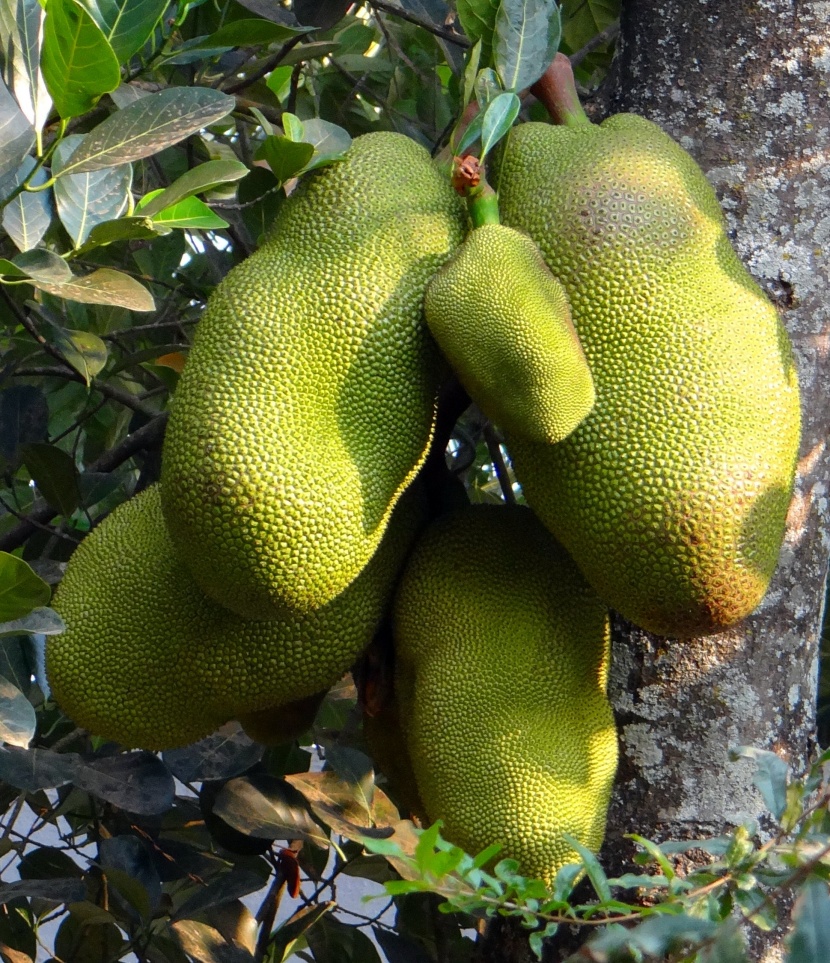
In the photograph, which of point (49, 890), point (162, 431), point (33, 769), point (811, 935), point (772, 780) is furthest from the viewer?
point (162, 431)

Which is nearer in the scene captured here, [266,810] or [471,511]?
[471,511]

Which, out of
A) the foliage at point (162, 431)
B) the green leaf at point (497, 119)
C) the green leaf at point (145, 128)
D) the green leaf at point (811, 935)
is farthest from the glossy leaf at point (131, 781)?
the green leaf at point (811, 935)

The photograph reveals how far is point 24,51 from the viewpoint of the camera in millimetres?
894

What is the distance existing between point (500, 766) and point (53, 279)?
0.56 m

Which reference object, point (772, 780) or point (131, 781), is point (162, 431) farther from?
point (772, 780)

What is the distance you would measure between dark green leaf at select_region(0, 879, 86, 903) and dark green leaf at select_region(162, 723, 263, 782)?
18 centimetres

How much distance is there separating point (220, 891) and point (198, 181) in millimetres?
886

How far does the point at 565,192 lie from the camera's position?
98 centimetres

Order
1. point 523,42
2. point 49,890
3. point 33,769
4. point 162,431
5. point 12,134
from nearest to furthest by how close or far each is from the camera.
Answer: point 12,134 → point 523,42 → point 33,769 → point 49,890 → point 162,431

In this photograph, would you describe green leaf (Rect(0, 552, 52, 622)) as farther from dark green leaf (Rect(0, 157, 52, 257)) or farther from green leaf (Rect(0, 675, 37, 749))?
dark green leaf (Rect(0, 157, 52, 257))

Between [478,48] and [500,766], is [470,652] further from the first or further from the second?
[478,48]

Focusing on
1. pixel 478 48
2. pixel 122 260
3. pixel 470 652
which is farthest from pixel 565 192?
pixel 122 260

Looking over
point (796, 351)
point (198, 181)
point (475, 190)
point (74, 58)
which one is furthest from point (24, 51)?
point (796, 351)

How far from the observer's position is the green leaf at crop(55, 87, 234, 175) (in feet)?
3.05
